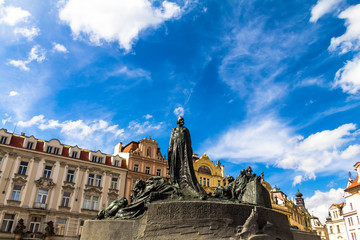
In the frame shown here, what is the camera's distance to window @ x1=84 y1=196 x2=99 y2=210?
32888 mm

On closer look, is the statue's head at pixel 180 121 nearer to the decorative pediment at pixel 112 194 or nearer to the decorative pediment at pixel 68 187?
the decorative pediment at pixel 68 187

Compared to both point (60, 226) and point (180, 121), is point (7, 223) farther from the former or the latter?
point (180, 121)

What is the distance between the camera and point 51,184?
31500 mm

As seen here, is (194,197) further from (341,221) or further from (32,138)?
(341,221)

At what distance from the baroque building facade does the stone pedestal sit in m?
30.3

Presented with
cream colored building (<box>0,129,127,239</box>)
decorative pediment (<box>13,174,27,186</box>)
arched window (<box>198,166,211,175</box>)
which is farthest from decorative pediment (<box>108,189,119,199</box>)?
arched window (<box>198,166,211,175</box>)

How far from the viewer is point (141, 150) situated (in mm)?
39812

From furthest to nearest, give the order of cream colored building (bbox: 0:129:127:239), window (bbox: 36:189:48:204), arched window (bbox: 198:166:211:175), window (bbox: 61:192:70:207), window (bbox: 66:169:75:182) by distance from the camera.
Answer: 1. arched window (bbox: 198:166:211:175)
2. window (bbox: 66:169:75:182)
3. window (bbox: 61:192:70:207)
4. window (bbox: 36:189:48:204)
5. cream colored building (bbox: 0:129:127:239)

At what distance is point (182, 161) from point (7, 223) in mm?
26992

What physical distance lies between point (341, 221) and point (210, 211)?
59656 millimetres

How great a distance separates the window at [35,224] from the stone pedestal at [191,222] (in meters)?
26.5

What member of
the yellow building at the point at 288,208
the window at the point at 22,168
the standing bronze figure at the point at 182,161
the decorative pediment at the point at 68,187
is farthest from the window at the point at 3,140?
the yellow building at the point at 288,208

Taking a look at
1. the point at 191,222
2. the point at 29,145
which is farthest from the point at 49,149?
the point at 191,222

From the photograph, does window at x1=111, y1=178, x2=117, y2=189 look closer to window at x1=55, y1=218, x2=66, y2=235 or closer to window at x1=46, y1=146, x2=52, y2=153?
window at x1=55, y1=218, x2=66, y2=235
